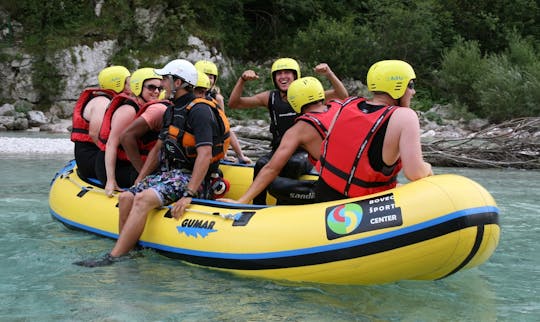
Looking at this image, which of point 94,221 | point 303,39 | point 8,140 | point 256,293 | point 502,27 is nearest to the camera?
point 256,293

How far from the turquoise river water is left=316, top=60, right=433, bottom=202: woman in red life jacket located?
651 millimetres

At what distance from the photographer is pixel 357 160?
3.70 m

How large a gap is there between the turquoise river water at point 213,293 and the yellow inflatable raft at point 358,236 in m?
0.12

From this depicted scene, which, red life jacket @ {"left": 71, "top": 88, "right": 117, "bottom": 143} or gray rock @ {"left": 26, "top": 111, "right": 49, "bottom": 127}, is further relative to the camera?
gray rock @ {"left": 26, "top": 111, "right": 49, "bottom": 127}

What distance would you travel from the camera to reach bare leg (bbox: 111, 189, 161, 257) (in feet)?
14.4

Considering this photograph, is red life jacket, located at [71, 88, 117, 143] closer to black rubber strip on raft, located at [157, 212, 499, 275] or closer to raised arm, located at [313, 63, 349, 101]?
raised arm, located at [313, 63, 349, 101]

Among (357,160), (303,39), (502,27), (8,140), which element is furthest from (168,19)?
(357,160)

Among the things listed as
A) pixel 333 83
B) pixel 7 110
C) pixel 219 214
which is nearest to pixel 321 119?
pixel 219 214

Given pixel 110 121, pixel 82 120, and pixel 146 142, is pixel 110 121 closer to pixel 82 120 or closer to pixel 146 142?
pixel 146 142

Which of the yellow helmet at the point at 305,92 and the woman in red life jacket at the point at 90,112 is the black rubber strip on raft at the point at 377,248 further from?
the woman in red life jacket at the point at 90,112

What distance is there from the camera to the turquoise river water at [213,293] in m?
3.32

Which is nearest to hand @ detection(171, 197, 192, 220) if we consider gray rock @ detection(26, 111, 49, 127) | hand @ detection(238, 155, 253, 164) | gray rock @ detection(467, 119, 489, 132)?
hand @ detection(238, 155, 253, 164)

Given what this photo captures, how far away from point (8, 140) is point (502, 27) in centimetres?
2212

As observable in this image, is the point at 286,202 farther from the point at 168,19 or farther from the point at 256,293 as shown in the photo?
A: the point at 168,19
